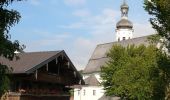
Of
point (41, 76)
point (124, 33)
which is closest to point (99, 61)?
point (124, 33)

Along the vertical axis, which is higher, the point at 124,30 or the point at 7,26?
the point at 124,30

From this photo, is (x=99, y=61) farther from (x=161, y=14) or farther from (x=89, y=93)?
(x=161, y=14)

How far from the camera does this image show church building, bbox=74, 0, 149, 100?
93.0 meters

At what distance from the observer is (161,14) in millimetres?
23344

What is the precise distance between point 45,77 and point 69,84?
3561 mm

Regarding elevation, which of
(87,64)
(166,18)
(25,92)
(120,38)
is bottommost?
(25,92)

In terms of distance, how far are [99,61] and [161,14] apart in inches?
3311

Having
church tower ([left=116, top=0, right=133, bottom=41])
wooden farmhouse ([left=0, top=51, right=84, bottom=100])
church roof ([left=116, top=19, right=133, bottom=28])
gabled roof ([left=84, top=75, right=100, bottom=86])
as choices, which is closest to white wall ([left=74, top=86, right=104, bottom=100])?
gabled roof ([left=84, top=75, right=100, bottom=86])

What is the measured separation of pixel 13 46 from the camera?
48.6ft

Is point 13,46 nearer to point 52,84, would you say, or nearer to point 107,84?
point 52,84

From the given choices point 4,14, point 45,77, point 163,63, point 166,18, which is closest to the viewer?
point 4,14

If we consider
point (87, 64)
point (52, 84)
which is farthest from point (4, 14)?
point (87, 64)

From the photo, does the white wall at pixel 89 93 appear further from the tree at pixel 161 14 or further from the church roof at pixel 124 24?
the tree at pixel 161 14

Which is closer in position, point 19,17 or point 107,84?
point 19,17
